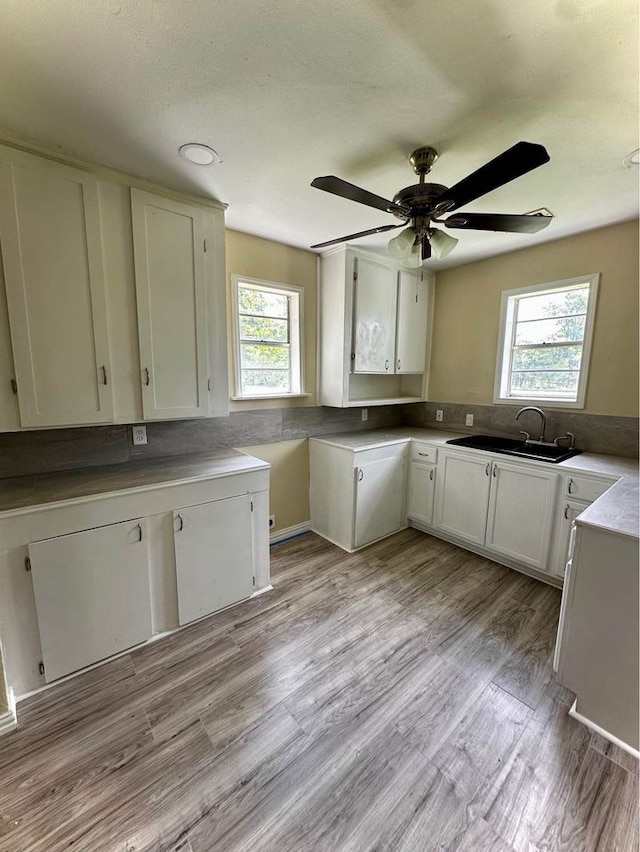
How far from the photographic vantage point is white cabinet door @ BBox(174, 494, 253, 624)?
79.7 inches

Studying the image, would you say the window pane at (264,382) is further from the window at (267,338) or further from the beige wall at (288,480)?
the beige wall at (288,480)

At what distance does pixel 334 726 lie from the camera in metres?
1.52

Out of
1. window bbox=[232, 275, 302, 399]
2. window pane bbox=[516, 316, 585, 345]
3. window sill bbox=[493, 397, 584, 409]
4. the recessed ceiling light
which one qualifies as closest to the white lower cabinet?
window sill bbox=[493, 397, 584, 409]

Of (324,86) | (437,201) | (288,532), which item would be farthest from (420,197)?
(288,532)

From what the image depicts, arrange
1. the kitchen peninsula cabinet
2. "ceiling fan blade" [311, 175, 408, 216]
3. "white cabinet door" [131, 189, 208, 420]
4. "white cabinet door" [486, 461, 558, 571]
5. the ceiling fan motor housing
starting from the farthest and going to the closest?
1. the kitchen peninsula cabinet
2. "white cabinet door" [486, 461, 558, 571]
3. "white cabinet door" [131, 189, 208, 420]
4. the ceiling fan motor housing
5. "ceiling fan blade" [311, 175, 408, 216]

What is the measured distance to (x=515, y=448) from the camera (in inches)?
115

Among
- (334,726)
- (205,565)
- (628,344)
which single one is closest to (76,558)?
(205,565)

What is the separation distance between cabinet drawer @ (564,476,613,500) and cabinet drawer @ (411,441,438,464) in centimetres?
102

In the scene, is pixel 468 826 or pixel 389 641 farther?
pixel 389 641

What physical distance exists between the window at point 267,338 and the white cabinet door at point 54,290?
3.43 ft

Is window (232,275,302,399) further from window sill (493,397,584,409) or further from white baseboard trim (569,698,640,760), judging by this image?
white baseboard trim (569,698,640,760)

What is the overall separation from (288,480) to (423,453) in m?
1.30

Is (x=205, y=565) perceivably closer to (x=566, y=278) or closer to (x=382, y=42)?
(x=382, y=42)

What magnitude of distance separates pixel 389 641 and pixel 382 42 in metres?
2.67
